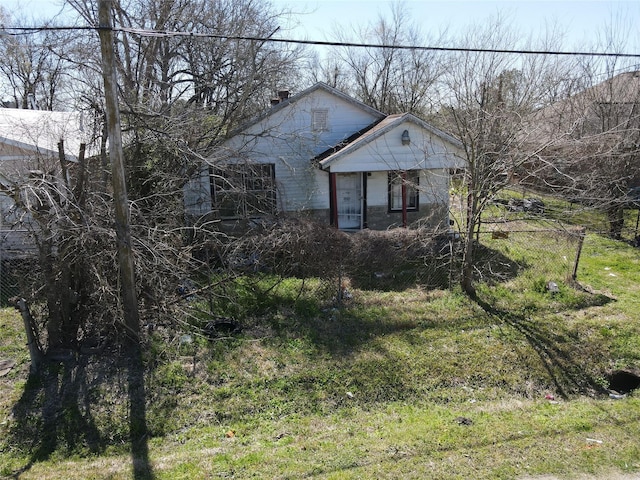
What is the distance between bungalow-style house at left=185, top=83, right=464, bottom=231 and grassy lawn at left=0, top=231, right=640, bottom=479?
215 inches

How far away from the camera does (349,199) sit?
15867 millimetres

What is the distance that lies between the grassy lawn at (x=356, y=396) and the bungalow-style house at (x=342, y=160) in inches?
215

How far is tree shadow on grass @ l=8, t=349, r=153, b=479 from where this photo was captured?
18.4ft

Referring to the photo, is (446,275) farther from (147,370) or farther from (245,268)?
(147,370)

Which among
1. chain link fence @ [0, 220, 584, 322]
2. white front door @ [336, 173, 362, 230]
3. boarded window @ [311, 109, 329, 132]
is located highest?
boarded window @ [311, 109, 329, 132]

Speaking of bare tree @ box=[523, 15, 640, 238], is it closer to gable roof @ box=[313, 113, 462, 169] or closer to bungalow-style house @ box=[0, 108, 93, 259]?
gable roof @ box=[313, 113, 462, 169]

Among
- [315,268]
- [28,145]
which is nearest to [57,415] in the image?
[315,268]

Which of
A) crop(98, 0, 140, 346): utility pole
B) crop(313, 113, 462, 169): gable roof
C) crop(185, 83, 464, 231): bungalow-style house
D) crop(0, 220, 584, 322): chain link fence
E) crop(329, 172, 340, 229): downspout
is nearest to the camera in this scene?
crop(98, 0, 140, 346): utility pole

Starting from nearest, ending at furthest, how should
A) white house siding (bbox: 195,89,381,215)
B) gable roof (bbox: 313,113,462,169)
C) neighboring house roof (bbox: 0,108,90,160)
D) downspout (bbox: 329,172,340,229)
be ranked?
neighboring house roof (bbox: 0,108,90,160) < gable roof (bbox: 313,113,462,169) < downspout (bbox: 329,172,340,229) < white house siding (bbox: 195,89,381,215)

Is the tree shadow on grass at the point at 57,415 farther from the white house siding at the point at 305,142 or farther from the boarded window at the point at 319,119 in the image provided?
the boarded window at the point at 319,119

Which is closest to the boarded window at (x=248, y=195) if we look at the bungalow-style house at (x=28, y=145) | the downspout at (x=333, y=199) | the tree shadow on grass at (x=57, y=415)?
the downspout at (x=333, y=199)

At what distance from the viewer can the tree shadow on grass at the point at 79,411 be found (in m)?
5.59

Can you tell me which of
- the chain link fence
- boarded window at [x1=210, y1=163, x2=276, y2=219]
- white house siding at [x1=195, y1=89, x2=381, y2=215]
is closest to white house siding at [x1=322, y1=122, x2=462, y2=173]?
white house siding at [x1=195, y1=89, x2=381, y2=215]

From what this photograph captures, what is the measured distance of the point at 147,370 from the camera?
7.01m
